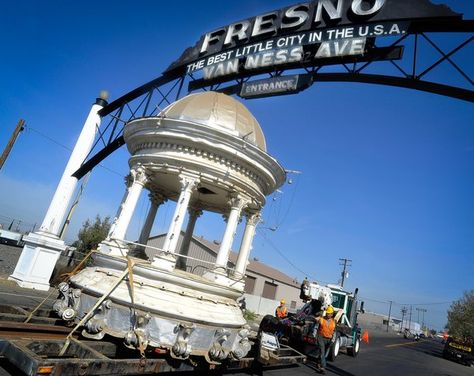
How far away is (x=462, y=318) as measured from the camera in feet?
173

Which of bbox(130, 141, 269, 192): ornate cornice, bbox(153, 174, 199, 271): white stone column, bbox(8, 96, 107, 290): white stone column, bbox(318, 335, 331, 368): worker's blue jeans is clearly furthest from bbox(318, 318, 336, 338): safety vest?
bbox(8, 96, 107, 290): white stone column

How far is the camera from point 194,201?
11.2 metres

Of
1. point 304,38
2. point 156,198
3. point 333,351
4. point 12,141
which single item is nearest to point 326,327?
point 333,351

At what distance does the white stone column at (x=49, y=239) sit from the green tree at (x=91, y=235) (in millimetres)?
19474

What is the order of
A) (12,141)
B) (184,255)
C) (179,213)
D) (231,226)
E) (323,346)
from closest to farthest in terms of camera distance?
(184,255) → (179,213) → (231,226) → (323,346) → (12,141)

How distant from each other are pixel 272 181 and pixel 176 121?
2.97 metres

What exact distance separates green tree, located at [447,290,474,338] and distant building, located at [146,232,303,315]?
1012 inches

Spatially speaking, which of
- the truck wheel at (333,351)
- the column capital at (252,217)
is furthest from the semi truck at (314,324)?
the column capital at (252,217)

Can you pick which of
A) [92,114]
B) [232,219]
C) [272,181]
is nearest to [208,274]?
[232,219]

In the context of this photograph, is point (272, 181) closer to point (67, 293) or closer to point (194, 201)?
point (194, 201)

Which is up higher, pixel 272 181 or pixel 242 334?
pixel 272 181

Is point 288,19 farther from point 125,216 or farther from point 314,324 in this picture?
point 314,324

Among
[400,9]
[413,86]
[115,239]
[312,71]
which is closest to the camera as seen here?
[115,239]

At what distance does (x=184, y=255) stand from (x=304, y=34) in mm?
8358
